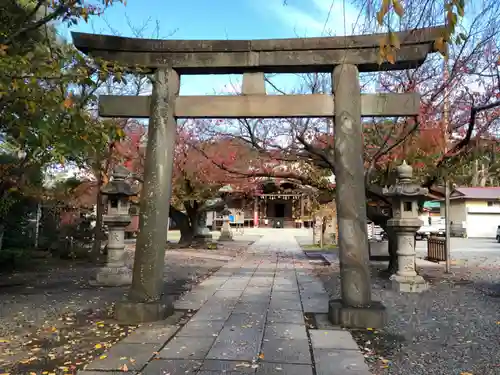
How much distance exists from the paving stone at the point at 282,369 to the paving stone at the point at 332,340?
0.73 m

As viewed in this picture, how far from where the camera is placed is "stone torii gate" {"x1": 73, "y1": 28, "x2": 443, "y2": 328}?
597 centimetres

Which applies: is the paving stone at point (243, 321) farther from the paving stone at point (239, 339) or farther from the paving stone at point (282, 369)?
the paving stone at point (282, 369)

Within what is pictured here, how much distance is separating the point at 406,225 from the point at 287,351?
5.89 metres

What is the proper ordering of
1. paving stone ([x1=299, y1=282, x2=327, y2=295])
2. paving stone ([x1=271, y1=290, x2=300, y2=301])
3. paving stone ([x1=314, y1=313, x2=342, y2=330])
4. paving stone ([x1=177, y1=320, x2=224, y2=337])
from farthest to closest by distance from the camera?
paving stone ([x1=299, y1=282, x2=327, y2=295])
paving stone ([x1=271, y1=290, x2=300, y2=301])
paving stone ([x1=314, y1=313, x2=342, y2=330])
paving stone ([x1=177, y1=320, x2=224, y2=337])

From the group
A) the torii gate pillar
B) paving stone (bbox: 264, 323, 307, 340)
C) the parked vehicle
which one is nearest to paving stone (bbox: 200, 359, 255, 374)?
paving stone (bbox: 264, 323, 307, 340)

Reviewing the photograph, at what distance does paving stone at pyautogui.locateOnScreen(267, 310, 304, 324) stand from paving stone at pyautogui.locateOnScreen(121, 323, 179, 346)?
1.54m

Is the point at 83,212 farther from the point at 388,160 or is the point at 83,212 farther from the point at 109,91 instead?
the point at 388,160

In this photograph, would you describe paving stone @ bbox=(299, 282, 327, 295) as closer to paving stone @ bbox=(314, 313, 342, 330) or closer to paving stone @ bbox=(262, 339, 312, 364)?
paving stone @ bbox=(314, 313, 342, 330)

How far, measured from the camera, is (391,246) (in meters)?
11.2

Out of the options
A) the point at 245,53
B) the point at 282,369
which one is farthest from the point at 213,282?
the point at 282,369

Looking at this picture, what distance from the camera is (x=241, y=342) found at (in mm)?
5055

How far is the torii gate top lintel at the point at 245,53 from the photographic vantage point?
20.2 feet

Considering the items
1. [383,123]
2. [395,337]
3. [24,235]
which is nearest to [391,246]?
[383,123]

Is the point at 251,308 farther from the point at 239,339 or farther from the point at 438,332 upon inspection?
the point at 438,332
